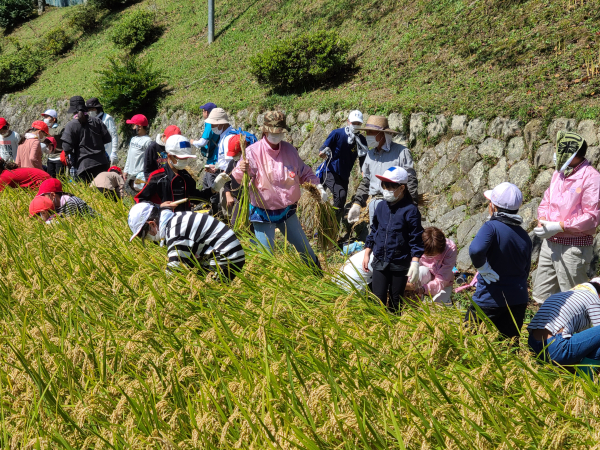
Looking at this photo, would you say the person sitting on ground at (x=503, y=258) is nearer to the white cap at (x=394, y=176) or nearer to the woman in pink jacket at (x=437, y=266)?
the white cap at (x=394, y=176)

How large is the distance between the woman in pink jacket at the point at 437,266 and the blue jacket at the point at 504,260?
889mm

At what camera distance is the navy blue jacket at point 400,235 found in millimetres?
3871

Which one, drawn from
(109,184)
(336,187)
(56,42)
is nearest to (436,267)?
(336,187)

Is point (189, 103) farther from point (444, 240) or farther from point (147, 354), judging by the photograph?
point (147, 354)

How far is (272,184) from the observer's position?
14.8 ft

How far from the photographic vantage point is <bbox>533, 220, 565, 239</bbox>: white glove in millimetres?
4133

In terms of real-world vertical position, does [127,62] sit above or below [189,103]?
above

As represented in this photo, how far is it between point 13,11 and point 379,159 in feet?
94.2

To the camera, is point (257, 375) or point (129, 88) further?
point (129, 88)

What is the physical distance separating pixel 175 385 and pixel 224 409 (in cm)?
24

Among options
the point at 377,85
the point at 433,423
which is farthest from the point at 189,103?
the point at 433,423

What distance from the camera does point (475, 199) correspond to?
6.20 m

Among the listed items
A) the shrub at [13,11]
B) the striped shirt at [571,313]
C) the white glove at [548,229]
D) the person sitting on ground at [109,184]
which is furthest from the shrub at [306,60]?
the shrub at [13,11]

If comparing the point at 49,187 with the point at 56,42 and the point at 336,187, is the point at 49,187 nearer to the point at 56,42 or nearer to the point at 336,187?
the point at 336,187
